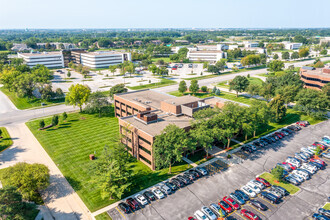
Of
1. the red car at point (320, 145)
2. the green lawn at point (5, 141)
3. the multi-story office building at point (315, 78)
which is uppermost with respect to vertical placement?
the multi-story office building at point (315, 78)

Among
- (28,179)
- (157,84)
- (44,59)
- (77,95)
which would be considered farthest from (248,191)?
(44,59)

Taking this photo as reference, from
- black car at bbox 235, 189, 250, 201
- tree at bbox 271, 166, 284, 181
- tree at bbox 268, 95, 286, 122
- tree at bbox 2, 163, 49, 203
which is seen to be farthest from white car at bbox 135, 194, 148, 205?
tree at bbox 268, 95, 286, 122

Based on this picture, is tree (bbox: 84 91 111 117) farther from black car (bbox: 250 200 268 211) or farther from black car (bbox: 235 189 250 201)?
black car (bbox: 250 200 268 211)

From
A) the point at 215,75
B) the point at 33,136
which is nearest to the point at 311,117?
the point at 215,75

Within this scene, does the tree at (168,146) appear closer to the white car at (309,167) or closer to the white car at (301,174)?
the white car at (301,174)

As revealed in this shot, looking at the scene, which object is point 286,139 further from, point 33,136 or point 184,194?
point 33,136

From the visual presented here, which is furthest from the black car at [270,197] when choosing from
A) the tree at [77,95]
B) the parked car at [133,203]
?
the tree at [77,95]
